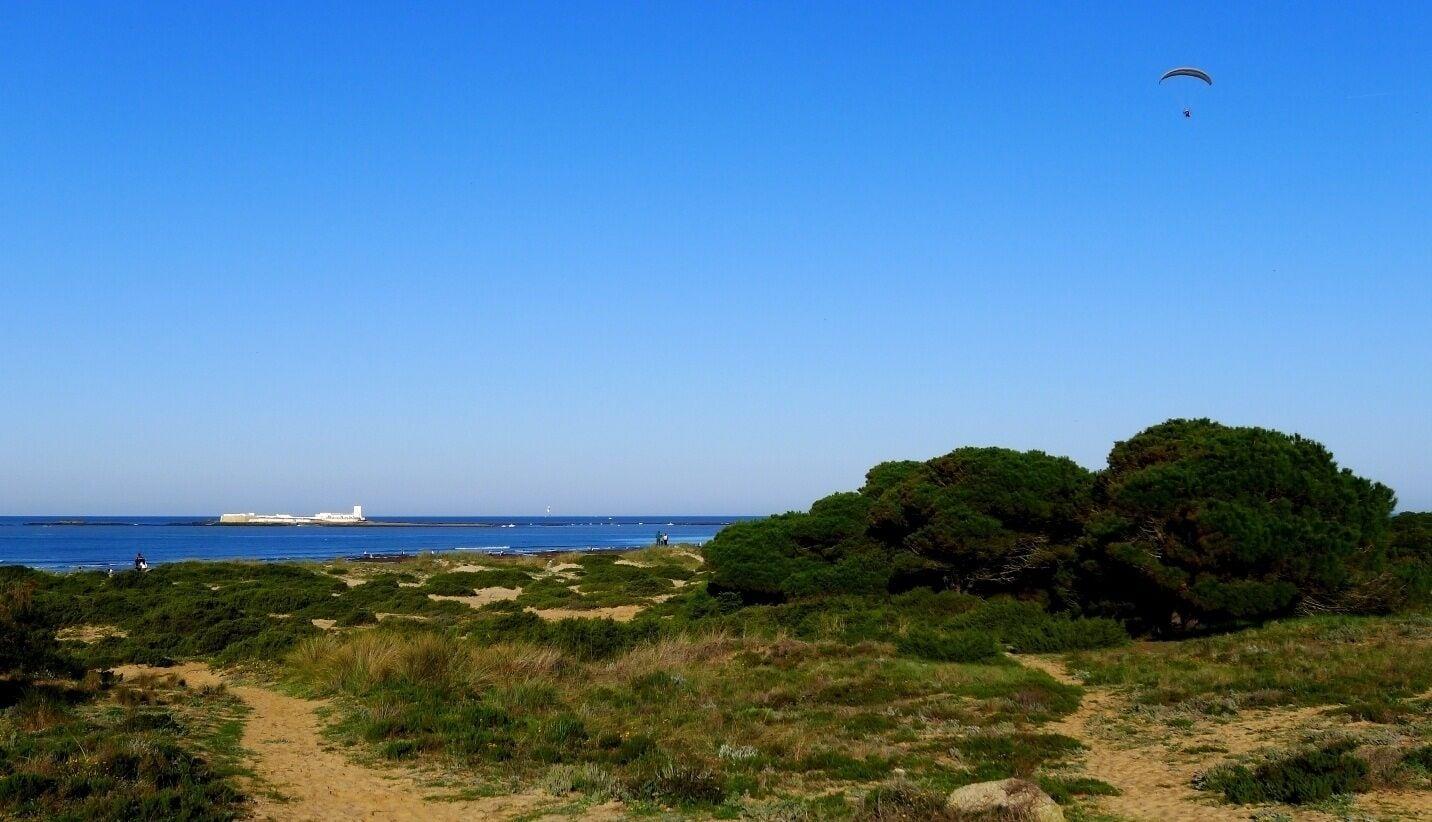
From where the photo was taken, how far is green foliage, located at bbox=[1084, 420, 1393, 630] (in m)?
22.0

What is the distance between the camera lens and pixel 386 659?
59.4 ft

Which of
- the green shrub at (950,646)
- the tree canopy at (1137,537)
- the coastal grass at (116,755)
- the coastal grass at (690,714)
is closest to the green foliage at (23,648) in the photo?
the coastal grass at (116,755)

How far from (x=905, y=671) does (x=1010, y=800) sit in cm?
1010

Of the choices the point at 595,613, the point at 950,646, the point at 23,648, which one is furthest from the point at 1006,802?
the point at 595,613

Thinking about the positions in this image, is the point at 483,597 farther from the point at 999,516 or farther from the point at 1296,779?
the point at 1296,779

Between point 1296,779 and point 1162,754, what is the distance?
2.79m

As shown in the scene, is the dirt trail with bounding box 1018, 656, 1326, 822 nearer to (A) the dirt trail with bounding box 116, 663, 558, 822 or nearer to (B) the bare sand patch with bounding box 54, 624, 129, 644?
(A) the dirt trail with bounding box 116, 663, 558, 822

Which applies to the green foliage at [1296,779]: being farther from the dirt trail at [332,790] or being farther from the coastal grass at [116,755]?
the coastal grass at [116,755]

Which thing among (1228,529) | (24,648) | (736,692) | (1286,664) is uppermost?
(1228,529)

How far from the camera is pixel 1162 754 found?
496 inches

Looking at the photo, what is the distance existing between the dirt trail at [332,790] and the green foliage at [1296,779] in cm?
704

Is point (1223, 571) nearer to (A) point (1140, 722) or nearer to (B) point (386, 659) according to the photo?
(A) point (1140, 722)

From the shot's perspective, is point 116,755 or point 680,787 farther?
point 680,787

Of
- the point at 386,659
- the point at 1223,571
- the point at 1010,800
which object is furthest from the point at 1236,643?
the point at 386,659
